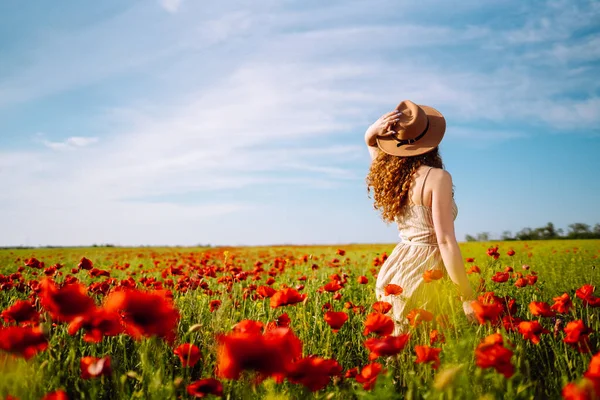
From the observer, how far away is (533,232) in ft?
94.4

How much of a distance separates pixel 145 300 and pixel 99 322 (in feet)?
1.00

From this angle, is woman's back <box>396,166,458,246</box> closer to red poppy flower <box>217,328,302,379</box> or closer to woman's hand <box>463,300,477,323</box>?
woman's hand <box>463,300,477,323</box>

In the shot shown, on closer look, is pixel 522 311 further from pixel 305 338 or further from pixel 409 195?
pixel 305 338

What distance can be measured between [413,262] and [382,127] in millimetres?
1065

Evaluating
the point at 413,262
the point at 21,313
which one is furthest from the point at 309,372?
the point at 413,262

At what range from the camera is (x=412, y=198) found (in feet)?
10.0

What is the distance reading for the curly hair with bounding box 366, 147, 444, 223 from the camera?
316 cm

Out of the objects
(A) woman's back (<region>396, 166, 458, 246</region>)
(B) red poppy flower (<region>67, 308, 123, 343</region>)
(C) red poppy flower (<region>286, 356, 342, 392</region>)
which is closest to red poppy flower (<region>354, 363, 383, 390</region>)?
(C) red poppy flower (<region>286, 356, 342, 392</region>)

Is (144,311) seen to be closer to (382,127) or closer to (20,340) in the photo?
(20,340)

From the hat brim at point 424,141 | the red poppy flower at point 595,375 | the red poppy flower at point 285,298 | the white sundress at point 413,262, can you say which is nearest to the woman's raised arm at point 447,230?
the white sundress at point 413,262

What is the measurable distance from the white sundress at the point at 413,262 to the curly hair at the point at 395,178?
11 centimetres

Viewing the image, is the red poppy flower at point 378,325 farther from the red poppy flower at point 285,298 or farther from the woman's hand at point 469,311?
the woman's hand at point 469,311

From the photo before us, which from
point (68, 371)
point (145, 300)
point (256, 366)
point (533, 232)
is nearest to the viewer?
point (256, 366)

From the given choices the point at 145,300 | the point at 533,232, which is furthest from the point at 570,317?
the point at 533,232
